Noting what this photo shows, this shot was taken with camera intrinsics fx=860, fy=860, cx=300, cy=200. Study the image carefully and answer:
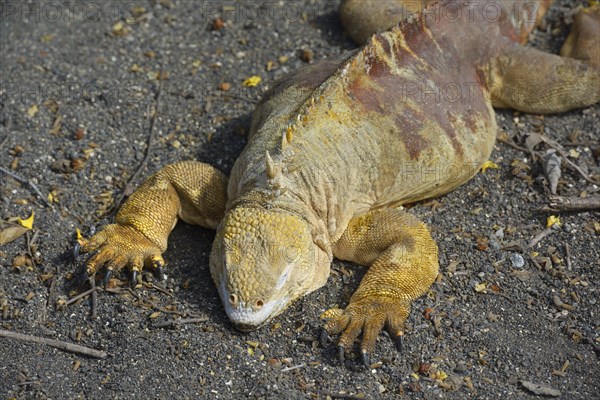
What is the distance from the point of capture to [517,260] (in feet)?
16.9

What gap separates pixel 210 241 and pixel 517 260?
6.13ft

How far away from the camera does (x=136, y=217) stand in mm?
5168

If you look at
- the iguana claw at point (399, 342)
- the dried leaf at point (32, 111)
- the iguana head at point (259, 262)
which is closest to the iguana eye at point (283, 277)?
the iguana head at point (259, 262)

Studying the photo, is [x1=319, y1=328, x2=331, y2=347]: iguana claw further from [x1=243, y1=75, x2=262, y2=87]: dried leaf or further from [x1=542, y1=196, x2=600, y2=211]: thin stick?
[x1=243, y1=75, x2=262, y2=87]: dried leaf

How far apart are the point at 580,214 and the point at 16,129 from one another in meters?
3.90

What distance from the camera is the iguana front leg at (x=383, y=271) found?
457cm

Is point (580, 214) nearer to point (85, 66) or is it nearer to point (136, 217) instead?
point (136, 217)

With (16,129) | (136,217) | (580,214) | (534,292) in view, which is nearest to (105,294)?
(136,217)

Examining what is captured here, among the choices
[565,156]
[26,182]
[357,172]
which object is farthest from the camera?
[565,156]

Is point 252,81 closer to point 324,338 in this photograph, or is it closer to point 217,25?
point 217,25

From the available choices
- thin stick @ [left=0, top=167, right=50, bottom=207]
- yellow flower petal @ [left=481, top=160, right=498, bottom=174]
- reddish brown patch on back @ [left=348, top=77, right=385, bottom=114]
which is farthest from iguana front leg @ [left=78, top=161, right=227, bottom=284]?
yellow flower petal @ [left=481, top=160, right=498, bottom=174]

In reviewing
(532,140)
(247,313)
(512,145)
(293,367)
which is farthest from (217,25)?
(293,367)

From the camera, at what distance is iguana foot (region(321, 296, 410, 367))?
447 centimetres

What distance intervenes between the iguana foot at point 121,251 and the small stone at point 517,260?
6.82 ft
